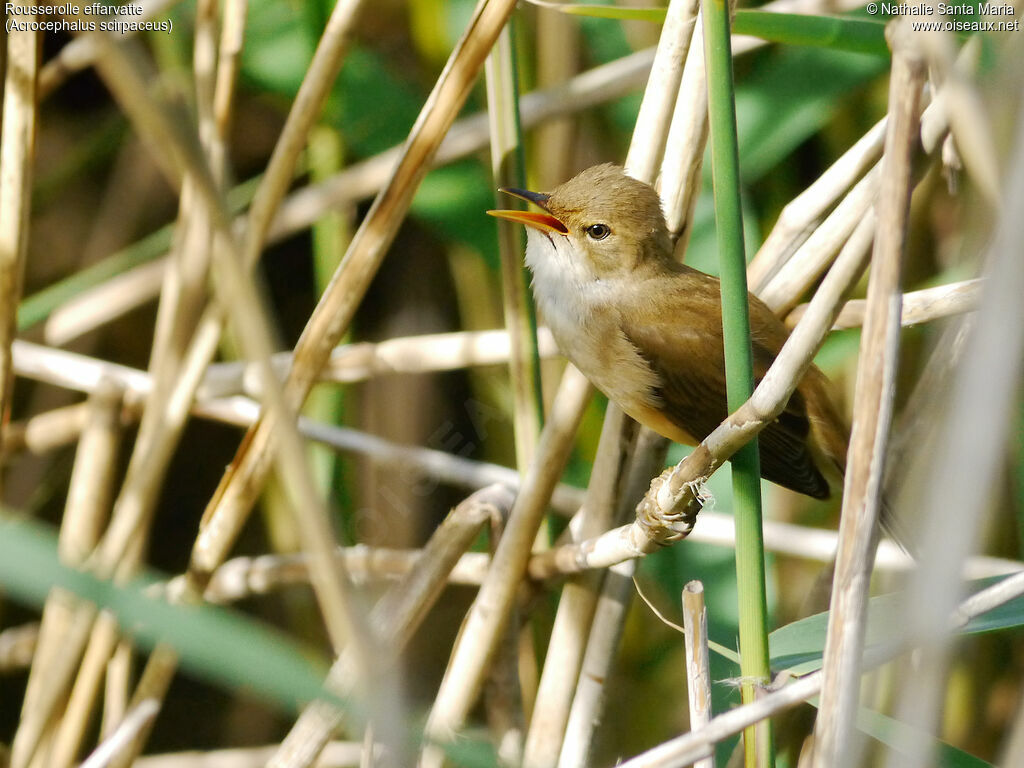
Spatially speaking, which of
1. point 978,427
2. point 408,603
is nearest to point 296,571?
point 408,603

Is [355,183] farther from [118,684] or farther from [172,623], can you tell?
[172,623]

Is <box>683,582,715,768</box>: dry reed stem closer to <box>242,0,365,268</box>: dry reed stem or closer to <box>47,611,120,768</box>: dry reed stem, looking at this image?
<box>242,0,365,268</box>: dry reed stem

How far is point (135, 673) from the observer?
9.80 ft

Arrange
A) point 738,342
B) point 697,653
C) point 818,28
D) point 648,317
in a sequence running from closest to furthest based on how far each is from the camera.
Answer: point 738,342 < point 697,653 < point 818,28 < point 648,317

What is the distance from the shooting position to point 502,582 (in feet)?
5.37

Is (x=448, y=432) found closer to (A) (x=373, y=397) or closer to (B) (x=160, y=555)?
(A) (x=373, y=397)

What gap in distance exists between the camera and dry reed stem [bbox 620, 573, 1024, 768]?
41.7 inches

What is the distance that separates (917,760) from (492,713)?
1.04 metres

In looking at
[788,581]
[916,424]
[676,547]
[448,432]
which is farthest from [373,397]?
[916,424]

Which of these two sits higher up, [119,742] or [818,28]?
[818,28]

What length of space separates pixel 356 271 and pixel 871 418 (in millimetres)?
917

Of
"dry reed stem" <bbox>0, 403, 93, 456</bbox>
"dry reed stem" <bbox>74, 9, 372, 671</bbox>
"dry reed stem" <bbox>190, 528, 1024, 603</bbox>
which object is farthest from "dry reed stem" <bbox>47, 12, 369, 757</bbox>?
"dry reed stem" <bbox>0, 403, 93, 456</bbox>

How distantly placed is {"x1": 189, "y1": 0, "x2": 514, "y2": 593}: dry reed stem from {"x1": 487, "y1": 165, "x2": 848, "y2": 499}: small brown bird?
11.1 inches

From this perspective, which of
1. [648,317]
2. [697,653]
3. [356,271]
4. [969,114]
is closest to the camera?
[969,114]
